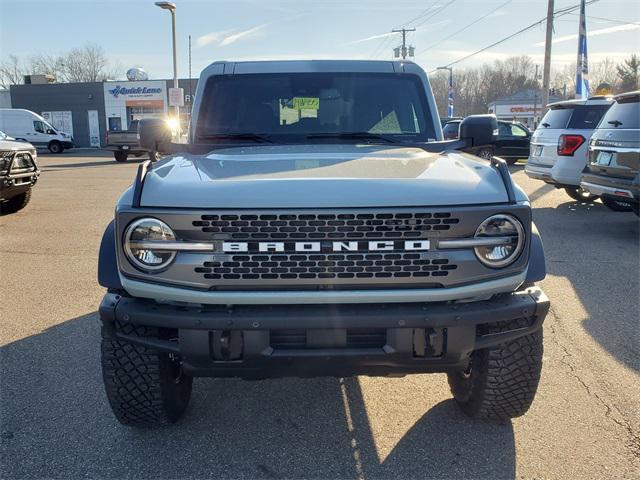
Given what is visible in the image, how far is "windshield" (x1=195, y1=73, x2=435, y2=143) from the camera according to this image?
3.95 metres

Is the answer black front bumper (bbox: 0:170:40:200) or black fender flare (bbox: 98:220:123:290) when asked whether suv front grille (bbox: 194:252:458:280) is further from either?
black front bumper (bbox: 0:170:40:200)

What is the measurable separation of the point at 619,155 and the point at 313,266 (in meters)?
6.65

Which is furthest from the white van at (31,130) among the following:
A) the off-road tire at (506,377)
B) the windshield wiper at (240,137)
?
→ the off-road tire at (506,377)

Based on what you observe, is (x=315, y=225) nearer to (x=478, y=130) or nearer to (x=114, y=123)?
(x=478, y=130)

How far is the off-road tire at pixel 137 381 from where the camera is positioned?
2803mm

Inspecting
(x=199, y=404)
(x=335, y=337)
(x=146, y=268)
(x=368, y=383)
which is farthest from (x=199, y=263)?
(x=368, y=383)

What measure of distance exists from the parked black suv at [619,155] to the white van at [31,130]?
107 ft

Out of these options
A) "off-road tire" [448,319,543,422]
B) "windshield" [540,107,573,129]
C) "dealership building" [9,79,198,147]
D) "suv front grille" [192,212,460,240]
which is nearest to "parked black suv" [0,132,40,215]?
"suv front grille" [192,212,460,240]

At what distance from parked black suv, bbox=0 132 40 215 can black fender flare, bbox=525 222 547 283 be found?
9.24 metres

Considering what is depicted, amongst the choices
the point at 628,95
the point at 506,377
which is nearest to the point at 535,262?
the point at 506,377

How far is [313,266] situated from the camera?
2.46 m

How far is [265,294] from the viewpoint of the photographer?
245cm

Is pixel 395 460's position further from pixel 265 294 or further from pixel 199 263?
pixel 199 263

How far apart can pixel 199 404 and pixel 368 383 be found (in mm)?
1062
